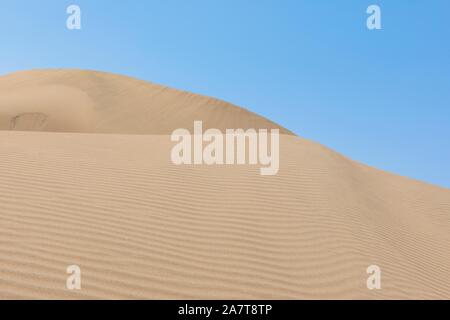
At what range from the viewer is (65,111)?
120 ft

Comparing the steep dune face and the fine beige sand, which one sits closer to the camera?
the fine beige sand

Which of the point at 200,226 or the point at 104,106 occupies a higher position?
the point at 104,106

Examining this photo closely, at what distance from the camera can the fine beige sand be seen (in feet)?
15.9

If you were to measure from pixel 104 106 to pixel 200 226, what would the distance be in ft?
119

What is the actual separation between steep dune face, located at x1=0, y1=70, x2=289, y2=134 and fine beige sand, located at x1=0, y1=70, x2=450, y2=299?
24.6m

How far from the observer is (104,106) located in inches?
1602

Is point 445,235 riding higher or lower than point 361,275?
higher

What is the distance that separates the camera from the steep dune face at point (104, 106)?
1372 inches

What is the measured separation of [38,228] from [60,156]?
3.75 metres

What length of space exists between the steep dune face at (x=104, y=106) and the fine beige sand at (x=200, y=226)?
24587mm

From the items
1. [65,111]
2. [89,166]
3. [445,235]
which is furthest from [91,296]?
[65,111]

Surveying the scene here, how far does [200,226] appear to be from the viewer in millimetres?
6352

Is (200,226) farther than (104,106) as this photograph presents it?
No
